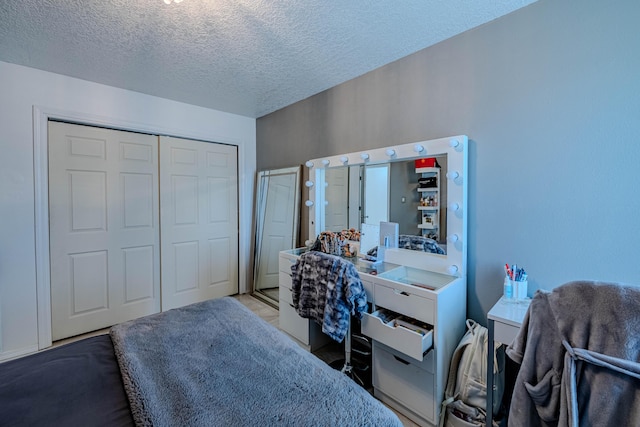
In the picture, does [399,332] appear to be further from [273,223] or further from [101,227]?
[101,227]

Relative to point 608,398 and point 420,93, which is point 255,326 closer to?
point 608,398

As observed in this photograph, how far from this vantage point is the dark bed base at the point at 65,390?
34.1 inches

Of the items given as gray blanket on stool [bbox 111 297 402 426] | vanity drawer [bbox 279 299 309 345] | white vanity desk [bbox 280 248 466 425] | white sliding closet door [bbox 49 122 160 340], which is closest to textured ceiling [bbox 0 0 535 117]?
white sliding closet door [bbox 49 122 160 340]

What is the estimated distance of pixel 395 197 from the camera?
2.20 meters

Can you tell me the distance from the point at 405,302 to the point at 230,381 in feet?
3.50

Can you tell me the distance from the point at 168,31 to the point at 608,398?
270cm

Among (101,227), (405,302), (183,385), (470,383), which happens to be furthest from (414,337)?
(101,227)

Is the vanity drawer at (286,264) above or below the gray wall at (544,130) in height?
below

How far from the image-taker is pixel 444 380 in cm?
158

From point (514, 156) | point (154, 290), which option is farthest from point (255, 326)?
point (154, 290)

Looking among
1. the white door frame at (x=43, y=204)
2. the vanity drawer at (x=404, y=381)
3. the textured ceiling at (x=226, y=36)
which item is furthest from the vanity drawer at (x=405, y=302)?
the white door frame at (x=43, y=204)

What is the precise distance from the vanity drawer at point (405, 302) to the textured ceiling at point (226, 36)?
166 cm

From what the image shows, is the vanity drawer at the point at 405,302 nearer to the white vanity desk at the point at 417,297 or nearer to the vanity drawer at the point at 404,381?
the white vanity desk at the point at 417,297

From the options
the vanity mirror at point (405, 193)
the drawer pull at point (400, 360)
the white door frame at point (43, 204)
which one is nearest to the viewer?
the drawer pull at point (400, 360)
